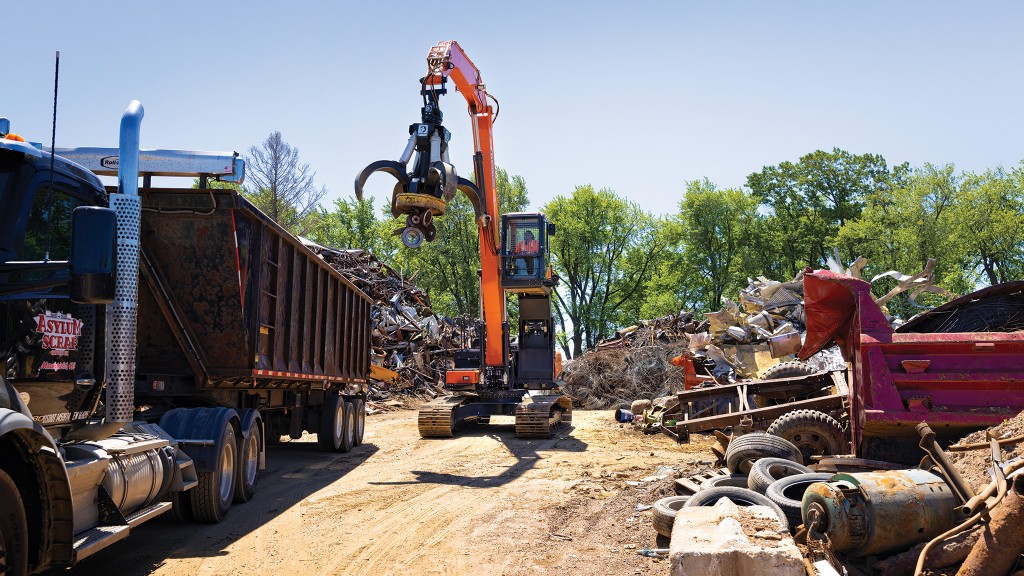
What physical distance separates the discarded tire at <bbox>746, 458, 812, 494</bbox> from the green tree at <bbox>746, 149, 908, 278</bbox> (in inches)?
1653

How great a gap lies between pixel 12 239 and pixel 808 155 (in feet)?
160

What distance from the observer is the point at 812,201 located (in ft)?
158

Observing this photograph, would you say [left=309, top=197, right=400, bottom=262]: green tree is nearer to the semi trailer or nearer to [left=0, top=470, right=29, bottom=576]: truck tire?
the semi trailer

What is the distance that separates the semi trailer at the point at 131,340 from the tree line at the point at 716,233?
32.9m

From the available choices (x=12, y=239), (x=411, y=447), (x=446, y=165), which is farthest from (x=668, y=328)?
(x=12, y=239)

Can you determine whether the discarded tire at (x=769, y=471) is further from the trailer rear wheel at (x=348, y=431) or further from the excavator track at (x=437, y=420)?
the excavator track at (x=437, y=420)

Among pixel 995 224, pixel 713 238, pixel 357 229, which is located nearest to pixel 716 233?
pixel 713 238

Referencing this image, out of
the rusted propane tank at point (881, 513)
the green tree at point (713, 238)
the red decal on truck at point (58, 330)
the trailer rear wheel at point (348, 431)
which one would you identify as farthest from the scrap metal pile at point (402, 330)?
the green tree at point (713, 238)

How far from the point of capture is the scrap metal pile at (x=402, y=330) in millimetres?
27062

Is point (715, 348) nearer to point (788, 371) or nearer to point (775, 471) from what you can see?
point (788, 371)

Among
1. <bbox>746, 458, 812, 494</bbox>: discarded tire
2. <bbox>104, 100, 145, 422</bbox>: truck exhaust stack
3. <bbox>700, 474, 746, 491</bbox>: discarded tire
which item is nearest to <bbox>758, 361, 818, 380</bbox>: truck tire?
<bbox>700, 474, 746, 491</bbox>: discarded tire

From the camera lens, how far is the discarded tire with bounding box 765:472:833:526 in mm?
5691

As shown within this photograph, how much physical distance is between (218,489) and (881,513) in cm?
600

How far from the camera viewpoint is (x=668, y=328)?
29.6 meters
